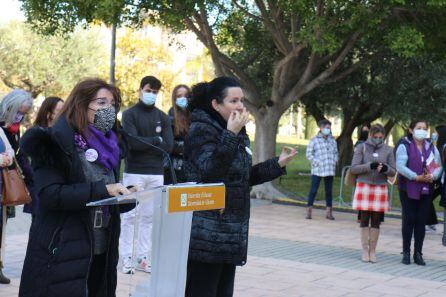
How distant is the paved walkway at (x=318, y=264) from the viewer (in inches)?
316

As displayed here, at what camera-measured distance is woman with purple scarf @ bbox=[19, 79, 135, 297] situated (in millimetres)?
4039

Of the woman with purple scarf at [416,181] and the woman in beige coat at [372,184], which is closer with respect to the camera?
the woman with purple scarf at [416,181]

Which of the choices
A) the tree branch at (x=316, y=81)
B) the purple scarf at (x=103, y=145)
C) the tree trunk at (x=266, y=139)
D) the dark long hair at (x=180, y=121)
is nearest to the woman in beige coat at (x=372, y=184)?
the dark long hair at (x=180, y=121)

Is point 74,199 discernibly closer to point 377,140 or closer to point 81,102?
point 81,102

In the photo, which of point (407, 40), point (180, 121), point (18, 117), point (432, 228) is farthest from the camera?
point (407, 40)

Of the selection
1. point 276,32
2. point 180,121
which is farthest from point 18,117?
point 276,32

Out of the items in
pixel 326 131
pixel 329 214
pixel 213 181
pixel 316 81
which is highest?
pixel 316 81

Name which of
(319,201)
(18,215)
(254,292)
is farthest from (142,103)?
(319,201)

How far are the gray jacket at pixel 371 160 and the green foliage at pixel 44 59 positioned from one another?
40504 millimetres

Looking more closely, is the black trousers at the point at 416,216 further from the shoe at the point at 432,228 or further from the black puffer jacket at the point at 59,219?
the black puffer jacket at the point at 59,219

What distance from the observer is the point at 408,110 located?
75.0 ft

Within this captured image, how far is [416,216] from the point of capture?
32.6 feet

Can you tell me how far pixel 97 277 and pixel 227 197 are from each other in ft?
2.74

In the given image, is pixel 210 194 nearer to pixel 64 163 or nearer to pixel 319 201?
pixel 64 163
